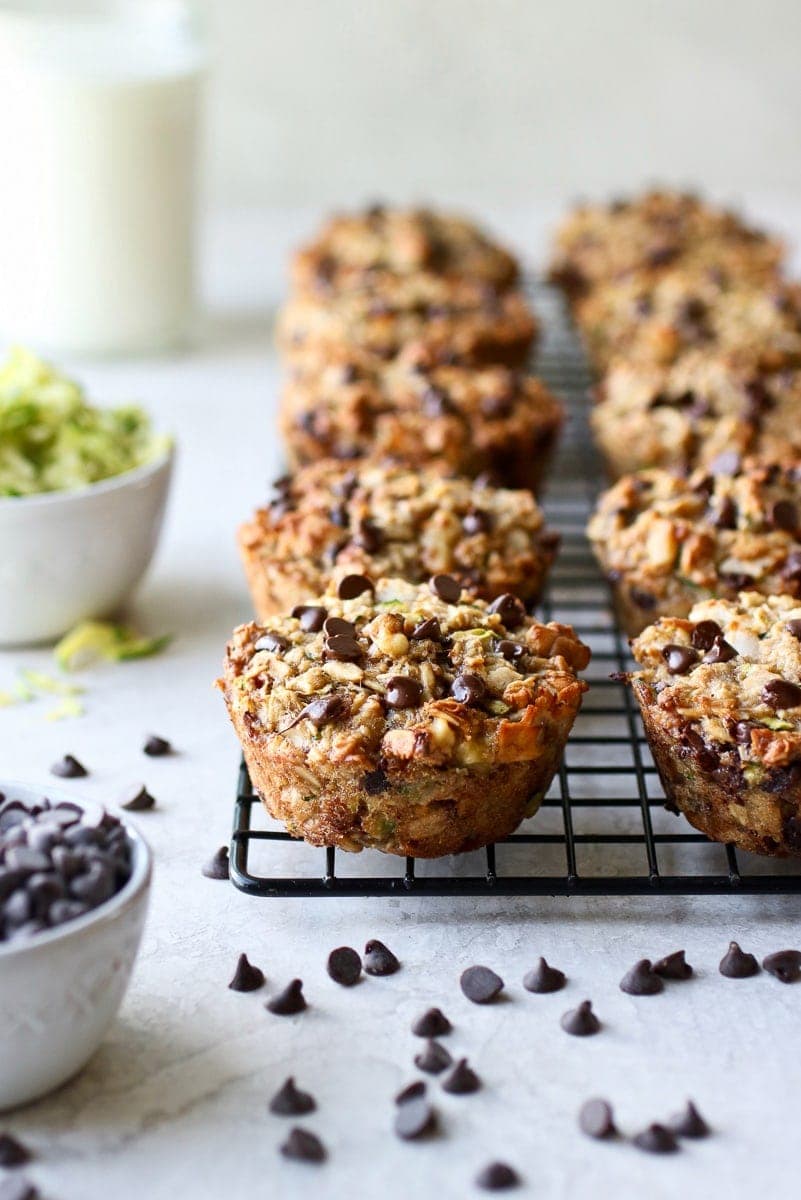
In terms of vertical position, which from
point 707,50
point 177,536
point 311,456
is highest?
point 707,50

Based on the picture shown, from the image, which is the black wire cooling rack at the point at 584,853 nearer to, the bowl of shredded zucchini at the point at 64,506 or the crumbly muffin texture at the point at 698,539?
the crumbly muffin texture at the point at 698,539

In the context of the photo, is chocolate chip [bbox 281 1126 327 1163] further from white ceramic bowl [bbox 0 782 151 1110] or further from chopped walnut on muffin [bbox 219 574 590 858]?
chopped walnut on muffin [bbox 219 574 590 858]

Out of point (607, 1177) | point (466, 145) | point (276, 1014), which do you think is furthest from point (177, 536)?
point (466, 145)

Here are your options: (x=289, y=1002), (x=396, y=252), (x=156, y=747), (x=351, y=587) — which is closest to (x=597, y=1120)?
(x=289, y=1002)

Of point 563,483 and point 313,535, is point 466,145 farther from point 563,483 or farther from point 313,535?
point 313,535

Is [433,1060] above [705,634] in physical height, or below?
below

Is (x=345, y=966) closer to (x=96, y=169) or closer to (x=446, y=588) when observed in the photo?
(x=446, y=588)
